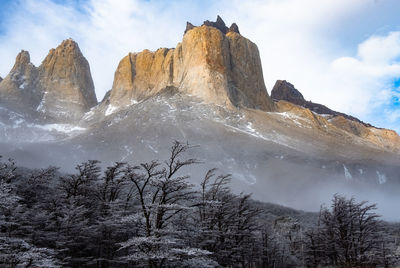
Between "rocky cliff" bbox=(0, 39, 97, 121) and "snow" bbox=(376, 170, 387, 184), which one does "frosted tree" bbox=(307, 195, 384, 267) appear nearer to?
Answer: "snow" bbox=(376, 170, 387, 184)

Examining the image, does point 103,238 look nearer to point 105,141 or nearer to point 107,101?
point 105,141

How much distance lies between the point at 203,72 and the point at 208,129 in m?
34.4

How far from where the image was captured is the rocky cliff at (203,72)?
521 ft

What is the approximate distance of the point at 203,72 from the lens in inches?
6299

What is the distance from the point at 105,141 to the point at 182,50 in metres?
66.0

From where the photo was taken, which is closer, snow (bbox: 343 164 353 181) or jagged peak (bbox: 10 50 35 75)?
snow (bbox: 343 164 353 181)

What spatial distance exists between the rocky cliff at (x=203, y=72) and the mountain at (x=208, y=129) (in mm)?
538

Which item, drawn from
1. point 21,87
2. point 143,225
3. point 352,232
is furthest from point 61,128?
point 143,225

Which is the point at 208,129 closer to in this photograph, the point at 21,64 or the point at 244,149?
the point at 244,149

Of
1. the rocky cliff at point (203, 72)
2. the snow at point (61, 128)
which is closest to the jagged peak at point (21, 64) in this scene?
the snow at point (61, 128)

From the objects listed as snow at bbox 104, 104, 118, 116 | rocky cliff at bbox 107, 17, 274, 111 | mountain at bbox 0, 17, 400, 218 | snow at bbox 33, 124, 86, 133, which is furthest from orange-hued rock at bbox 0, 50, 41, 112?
rocky cliff at bbox 107, 17, 274, 111

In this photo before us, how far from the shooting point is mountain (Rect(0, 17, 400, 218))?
121 m

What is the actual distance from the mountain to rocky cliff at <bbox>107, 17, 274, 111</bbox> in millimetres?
538

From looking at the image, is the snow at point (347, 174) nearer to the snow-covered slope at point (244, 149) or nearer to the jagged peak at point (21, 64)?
the snow-covered slope at point (244, 149)
